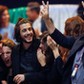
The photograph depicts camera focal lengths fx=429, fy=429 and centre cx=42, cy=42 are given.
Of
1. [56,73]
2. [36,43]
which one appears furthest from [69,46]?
[36,43]

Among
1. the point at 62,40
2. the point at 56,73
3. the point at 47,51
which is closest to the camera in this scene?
the point at 62,40

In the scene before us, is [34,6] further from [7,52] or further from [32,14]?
[7,52]

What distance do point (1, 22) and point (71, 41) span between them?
1806 millimetres

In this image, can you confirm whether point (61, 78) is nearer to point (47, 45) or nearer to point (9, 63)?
point (47, 45)

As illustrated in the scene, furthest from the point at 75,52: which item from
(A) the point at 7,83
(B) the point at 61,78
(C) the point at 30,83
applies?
(A) the point at 7,83

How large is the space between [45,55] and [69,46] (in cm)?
34

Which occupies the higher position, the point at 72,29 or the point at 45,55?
the point at 72,29

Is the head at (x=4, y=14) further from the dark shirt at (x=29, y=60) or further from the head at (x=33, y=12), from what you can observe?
the dark shirt at (x=29, y=60)

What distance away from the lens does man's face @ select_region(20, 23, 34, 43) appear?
4.04 metres

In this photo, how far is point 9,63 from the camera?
4.25 m

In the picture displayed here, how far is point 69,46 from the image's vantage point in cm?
369

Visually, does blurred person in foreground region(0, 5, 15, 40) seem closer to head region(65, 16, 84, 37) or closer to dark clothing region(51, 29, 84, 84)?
head region(65, 16, 84, 37)

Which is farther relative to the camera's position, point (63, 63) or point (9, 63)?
point (9, 63)

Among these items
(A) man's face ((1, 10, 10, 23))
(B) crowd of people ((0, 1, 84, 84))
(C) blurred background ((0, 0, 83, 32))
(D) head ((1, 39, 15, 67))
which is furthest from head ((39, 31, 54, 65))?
(A) man's face ((1, 10, 10, 23))
